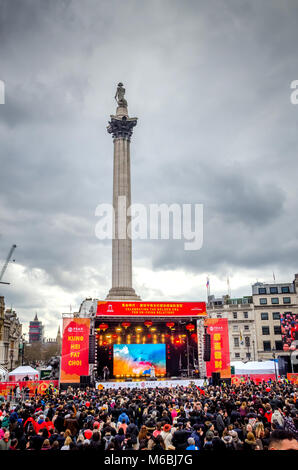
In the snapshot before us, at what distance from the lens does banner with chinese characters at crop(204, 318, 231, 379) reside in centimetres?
3809

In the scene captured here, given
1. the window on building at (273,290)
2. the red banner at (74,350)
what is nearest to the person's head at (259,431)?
the red banner at (74,350)

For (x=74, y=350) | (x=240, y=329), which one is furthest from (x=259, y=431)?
(x=240, y=329)

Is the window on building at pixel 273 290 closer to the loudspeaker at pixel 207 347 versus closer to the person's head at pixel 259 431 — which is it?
the loudspeaker at pixel 207 347

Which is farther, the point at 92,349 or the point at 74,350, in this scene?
the point at 74,350

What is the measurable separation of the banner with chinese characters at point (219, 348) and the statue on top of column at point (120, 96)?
37.1 meters

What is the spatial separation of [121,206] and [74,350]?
21.9 metres

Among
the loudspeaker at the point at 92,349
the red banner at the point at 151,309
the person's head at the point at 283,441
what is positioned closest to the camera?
the person's head at the point at 283,441

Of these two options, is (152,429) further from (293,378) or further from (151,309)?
(293,378)

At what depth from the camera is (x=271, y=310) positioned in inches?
2618

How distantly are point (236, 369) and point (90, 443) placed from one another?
104ft

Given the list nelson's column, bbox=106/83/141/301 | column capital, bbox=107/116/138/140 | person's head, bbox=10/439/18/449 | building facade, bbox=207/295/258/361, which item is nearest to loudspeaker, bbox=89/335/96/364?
nelson's column, bbox=106/83/141/301

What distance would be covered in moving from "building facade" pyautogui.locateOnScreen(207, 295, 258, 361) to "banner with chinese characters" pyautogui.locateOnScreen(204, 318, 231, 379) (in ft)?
86.4

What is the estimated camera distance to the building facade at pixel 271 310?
64812 mm
